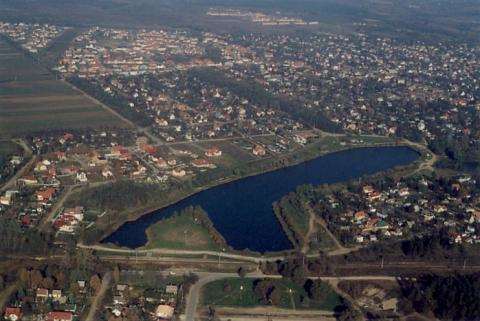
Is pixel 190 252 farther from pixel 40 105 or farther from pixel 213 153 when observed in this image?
pixel 40 105

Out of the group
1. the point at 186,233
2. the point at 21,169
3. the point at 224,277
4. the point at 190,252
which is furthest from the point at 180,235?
the point at 21,169

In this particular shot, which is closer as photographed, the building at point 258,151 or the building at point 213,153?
the building at point 213,153

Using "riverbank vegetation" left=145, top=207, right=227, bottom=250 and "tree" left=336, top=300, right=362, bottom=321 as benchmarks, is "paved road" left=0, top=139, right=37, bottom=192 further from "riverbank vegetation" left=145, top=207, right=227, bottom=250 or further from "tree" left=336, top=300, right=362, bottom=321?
"tree" left=336, top=300, right=362, bottom=321

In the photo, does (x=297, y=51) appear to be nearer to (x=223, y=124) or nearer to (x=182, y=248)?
(x=223, y=124)

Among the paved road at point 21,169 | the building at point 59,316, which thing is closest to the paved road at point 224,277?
the building at point 59,316

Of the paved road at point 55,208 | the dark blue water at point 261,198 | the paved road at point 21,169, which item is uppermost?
the paved road at point 21,169

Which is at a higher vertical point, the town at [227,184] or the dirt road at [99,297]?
the town at [227,184]

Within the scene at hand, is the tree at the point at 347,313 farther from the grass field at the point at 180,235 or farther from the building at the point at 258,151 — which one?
the building at the point at 258,151
